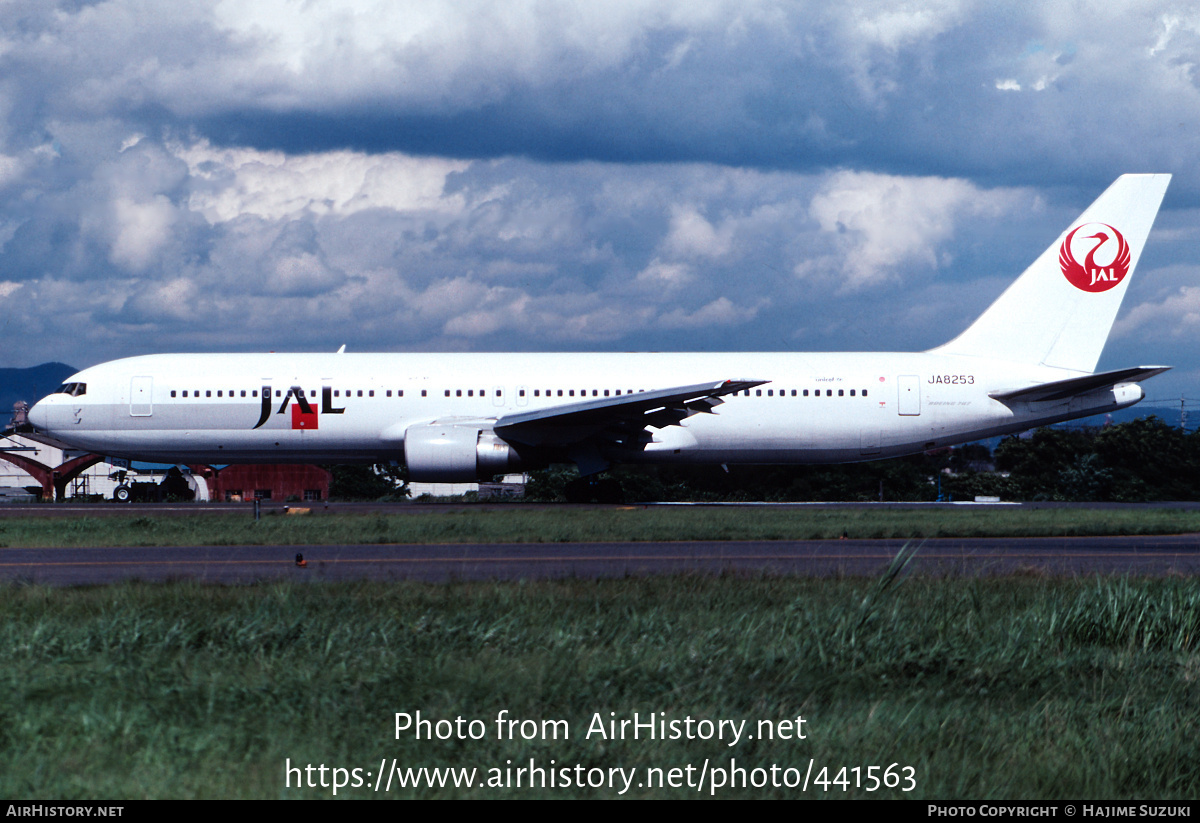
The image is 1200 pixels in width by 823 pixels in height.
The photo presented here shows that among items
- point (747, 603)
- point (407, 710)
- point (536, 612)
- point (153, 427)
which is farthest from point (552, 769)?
point (153, 427)

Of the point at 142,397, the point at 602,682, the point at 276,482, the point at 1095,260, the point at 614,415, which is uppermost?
the point at 1095,260

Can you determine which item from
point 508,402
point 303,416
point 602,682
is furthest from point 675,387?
point 602,682

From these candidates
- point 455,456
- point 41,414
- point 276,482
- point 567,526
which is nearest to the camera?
point 567,526

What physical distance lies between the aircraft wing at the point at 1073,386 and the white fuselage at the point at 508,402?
0.72 feet

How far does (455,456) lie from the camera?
26.3 m

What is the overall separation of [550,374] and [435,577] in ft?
54.3

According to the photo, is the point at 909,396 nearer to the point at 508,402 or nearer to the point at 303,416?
the point at 508,402

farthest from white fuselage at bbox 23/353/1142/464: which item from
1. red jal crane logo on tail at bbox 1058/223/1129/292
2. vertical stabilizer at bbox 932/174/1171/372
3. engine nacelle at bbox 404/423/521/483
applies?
red jal crane logo on tail at bbox 1058/223/1129/292

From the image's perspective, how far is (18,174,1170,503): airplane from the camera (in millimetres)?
28328

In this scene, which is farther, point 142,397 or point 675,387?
point 142,397

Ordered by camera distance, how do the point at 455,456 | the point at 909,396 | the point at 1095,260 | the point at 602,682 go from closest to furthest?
the point at 602,682, the point at 455,456, the point at 909,396, the point at 1095,260

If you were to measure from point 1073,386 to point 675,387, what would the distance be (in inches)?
382

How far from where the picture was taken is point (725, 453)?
1144 inches

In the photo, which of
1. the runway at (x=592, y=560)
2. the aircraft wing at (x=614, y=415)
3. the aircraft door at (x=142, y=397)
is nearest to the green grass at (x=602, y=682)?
the runway at (x=592, y=560)
